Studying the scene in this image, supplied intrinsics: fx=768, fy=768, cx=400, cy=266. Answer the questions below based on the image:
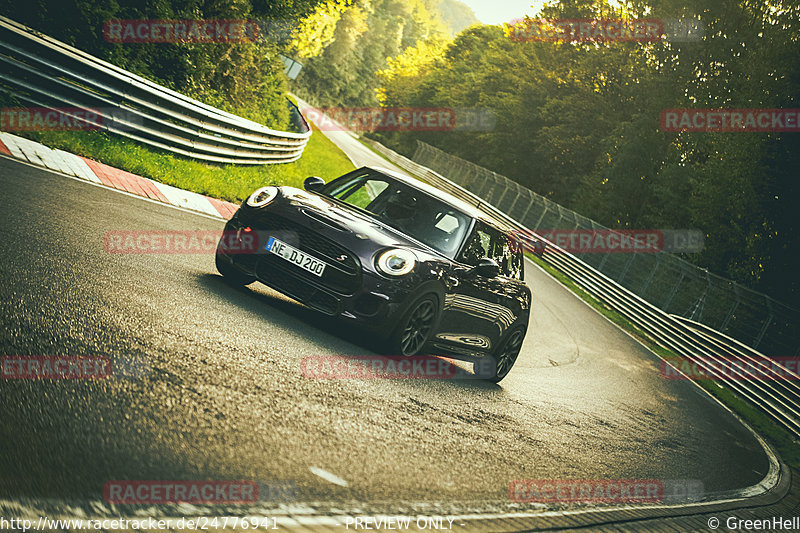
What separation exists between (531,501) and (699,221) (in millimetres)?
32933

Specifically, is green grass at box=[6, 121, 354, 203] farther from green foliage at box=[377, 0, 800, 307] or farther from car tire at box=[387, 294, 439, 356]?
green foliage at box=[377, 0, 800, 307]

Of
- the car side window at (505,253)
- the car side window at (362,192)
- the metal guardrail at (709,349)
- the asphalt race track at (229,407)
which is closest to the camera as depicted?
the asphalt race track at (229,407)

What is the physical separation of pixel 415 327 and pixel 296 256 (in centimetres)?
127

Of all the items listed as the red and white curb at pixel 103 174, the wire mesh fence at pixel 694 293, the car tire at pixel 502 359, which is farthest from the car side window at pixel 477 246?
the wire mesh fence at pixel 694 293

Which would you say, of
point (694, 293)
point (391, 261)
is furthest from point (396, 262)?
point (694, 293)

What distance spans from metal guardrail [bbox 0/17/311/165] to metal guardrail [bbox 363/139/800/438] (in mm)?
12321

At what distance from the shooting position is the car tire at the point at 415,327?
677cm

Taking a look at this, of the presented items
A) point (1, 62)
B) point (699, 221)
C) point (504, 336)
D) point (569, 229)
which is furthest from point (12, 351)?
point (699, 221)

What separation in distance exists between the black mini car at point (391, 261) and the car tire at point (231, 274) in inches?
0.5

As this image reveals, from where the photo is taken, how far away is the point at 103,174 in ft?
37.7

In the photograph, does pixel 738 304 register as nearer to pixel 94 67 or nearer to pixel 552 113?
pixel 94 67

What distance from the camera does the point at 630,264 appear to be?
27.8m

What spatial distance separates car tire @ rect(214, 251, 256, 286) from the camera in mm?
7605

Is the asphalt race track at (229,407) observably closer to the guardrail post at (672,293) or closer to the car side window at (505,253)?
the car side window at (505,253)
